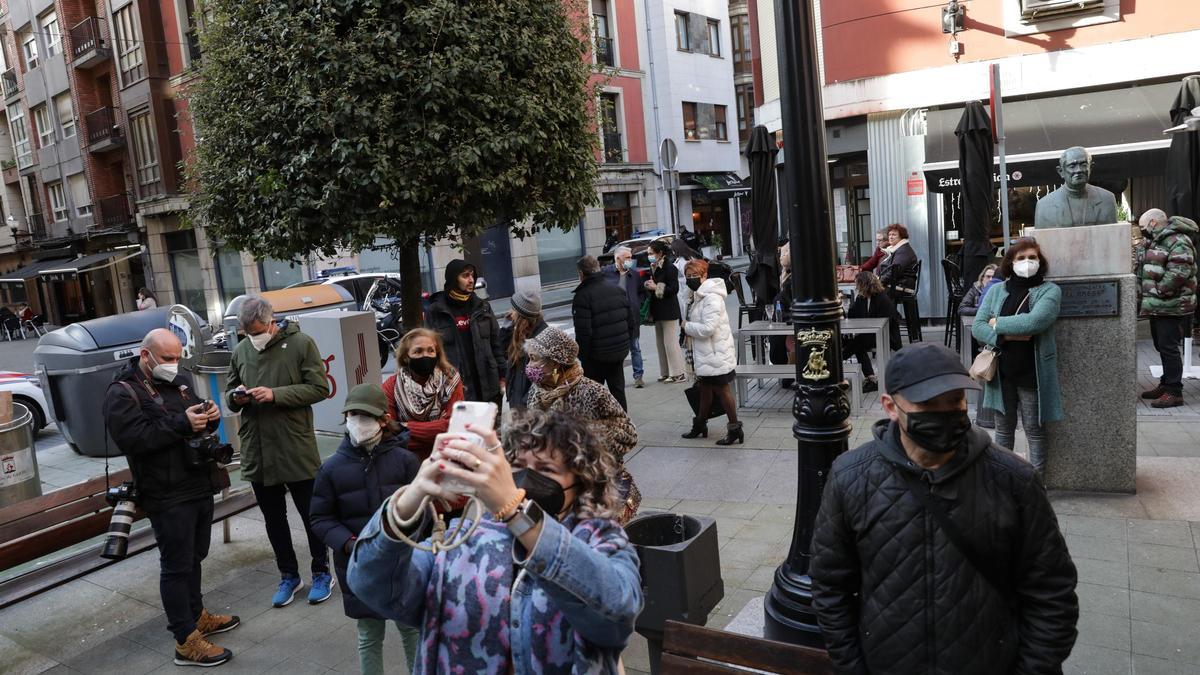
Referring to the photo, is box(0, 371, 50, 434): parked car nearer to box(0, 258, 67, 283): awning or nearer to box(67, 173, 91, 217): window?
box(0, 258, 67, 283): awning

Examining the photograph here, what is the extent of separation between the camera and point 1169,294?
787 cm

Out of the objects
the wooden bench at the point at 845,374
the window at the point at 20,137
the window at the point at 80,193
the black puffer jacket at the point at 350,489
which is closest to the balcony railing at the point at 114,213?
the window at the point at 80,193

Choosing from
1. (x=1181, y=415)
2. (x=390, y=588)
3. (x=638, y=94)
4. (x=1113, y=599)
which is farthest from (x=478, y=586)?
(x=638, y=94)

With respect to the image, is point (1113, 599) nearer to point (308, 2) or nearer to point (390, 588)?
point (390, 588)

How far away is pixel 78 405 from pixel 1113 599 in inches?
415

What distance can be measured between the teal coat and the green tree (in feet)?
12.5

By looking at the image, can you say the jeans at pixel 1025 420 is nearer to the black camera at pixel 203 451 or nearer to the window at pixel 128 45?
the black camera at pixel 203 451

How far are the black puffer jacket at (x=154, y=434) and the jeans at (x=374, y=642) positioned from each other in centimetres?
149

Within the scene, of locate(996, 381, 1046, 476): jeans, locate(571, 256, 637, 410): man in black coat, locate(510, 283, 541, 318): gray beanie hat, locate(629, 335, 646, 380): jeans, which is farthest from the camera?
locate(629, 335, 646, 380): jeans

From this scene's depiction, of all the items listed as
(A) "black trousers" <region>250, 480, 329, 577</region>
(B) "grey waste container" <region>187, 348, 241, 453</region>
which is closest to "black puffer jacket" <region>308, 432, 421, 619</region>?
(A) "black trousers" <region>250, 480, 329, 577</region>

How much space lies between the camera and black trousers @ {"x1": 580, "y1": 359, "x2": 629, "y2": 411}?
8.21 metres

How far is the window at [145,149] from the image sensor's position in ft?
97.9

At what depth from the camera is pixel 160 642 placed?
497 cm

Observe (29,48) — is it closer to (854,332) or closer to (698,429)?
(698,429)
